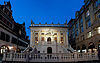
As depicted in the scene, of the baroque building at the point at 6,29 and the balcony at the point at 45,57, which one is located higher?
the baroque building at the point at 6,29

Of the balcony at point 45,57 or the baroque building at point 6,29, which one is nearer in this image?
the balcony at point 45,57

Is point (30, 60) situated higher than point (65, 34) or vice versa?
point (65, 34)

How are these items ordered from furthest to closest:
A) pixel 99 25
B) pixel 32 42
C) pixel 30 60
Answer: pixel 32 42
pixel 99 25
pixel 30 60

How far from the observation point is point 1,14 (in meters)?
23.8

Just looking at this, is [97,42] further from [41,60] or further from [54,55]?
[41,60]

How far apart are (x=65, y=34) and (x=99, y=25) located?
11.9 m

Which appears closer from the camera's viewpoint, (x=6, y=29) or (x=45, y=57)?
(x=45, y=57)

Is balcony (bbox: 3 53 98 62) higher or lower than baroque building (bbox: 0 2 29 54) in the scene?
lower

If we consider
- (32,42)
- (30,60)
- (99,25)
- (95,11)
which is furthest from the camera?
(32,42)

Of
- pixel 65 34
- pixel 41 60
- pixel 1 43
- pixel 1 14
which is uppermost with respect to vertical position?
pixel 1 14

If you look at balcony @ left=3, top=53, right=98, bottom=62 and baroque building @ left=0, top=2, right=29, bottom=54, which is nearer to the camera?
balcony @ left=3, top=53, right=98, bottom=62

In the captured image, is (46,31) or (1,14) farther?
(46,31)

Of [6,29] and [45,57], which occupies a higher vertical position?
[6,29]

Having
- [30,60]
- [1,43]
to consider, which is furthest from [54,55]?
[1,43]
